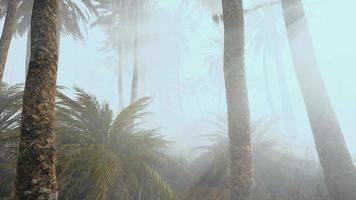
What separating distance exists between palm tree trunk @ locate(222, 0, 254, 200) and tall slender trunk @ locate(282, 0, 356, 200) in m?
1.78

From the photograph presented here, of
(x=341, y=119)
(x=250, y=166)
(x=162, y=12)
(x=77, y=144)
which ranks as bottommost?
(x=250, y=166)

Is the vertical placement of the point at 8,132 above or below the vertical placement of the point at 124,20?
below

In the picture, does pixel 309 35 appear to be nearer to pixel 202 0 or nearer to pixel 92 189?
pixel 92 189

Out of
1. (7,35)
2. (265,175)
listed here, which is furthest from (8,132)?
(265,175)

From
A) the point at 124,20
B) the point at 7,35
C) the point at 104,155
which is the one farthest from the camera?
the point at 124,20

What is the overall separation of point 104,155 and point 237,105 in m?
2.78

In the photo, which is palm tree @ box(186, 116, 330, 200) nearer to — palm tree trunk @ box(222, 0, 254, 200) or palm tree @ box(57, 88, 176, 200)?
palm tree @ box(57, 88, 176, 200)

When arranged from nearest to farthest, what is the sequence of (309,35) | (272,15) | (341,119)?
(309,35), (272,15), (341,119)

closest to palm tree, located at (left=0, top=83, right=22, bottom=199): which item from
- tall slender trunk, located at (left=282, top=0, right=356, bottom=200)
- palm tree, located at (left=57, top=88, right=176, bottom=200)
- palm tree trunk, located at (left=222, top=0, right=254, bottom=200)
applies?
palm tree, located at (left=57, top=88, right=176, bottom=200)

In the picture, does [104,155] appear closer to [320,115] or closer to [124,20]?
[320,115]

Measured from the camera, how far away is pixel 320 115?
6902 millimetres

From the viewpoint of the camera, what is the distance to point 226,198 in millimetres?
6691

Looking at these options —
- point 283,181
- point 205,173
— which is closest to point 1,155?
point 205,173

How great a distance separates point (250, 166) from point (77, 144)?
139 inches
